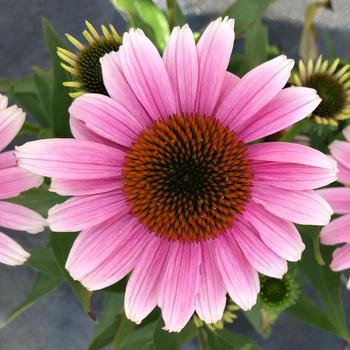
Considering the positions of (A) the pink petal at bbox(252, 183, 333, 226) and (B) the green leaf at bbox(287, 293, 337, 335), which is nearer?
(A) the pink petal at bbox(252, 183, 333, 226)

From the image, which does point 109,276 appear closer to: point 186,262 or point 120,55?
point 186,262

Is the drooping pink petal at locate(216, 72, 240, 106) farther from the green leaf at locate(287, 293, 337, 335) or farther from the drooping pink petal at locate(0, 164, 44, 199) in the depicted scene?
the green leaf at locate(287, 293, 337, 335)

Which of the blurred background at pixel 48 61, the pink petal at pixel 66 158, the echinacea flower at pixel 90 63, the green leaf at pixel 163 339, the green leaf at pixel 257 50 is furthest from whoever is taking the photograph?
the blurred background at pixel 48 61

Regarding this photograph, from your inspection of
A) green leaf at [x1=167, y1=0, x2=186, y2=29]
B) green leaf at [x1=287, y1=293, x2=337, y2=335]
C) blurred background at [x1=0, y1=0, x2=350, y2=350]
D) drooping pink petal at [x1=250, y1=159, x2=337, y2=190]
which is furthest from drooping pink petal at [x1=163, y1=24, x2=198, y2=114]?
blurred background at [x1=0, y1=0, x2=350, y2=350]

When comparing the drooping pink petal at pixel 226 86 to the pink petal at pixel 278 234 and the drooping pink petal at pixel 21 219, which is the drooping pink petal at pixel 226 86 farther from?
the drooping pink petal at pixel 21 219

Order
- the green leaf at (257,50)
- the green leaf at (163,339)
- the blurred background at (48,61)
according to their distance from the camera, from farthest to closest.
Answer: the blurred background at (48,61) < the green leaf at (257,50) < the green leaf at (163,339)

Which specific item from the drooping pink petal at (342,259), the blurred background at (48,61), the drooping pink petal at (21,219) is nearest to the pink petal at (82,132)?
the drooping pink petal at (21,219)
